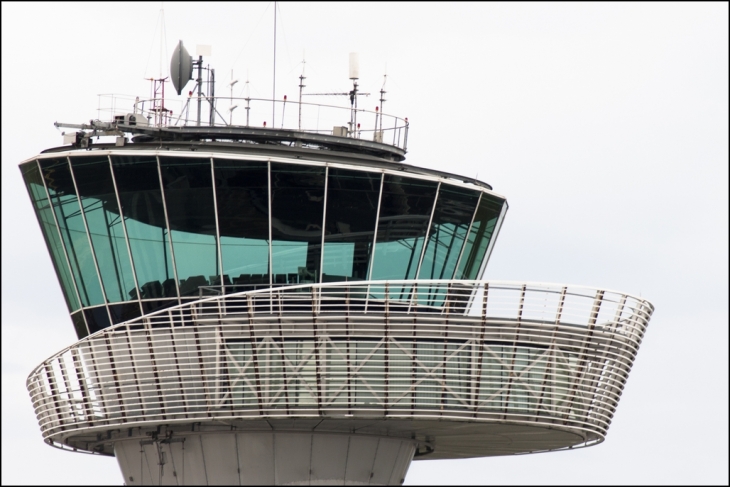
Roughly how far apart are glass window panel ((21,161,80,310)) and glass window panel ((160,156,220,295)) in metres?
4.93

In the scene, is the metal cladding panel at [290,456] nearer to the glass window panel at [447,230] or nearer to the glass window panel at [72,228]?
the glass window panel at [447,230]

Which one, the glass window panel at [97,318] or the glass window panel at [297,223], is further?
the glass window panel at [97,318]

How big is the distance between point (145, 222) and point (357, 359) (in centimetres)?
969

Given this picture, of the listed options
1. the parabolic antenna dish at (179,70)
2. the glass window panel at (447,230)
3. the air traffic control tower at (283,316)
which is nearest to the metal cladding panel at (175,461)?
the air traffic control tower at (283,316)

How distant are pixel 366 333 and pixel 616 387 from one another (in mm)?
9838

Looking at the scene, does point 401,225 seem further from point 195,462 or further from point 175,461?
point 175,461

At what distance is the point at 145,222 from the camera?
66875 millimetres

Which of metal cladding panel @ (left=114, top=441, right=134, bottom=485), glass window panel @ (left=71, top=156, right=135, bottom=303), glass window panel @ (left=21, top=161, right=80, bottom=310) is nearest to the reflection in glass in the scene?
glass window panel @ (left=71, top=156, right=135, bottom=303)

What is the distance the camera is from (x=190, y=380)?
6419cm

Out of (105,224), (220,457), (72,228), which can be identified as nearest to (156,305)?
(105,224)

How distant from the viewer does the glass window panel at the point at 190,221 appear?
218 feet

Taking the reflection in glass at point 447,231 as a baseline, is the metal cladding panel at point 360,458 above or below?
below

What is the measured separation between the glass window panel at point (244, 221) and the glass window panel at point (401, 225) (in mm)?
4207

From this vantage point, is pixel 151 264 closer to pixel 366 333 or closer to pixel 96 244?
pixel 96 244
